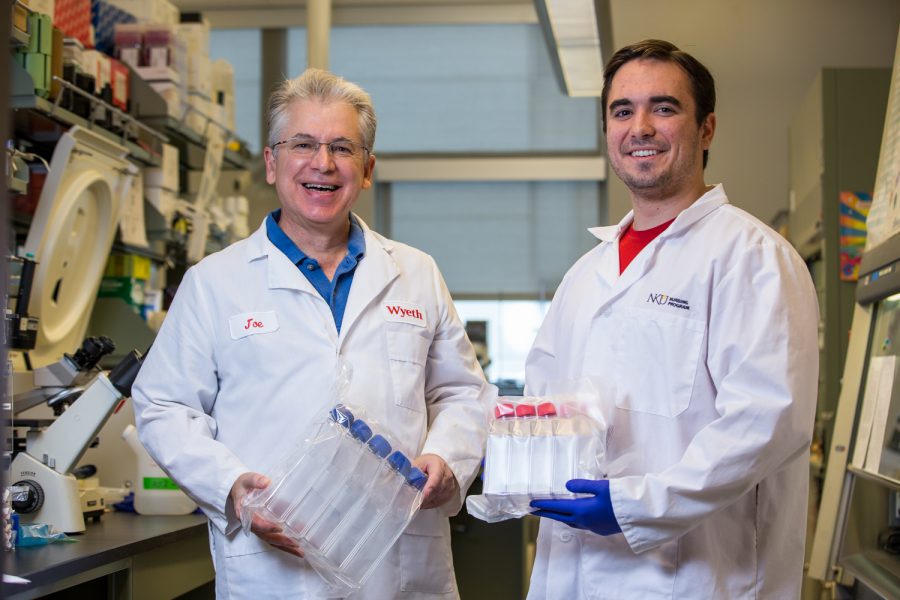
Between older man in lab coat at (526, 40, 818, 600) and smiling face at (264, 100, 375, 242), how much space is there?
1.78 ft

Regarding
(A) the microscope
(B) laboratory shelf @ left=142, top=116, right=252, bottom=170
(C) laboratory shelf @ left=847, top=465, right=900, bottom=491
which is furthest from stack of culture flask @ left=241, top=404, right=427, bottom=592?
(B) laboratory shelf @ left=142, top=116, right=252, bottom=170

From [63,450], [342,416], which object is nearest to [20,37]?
[63,450]

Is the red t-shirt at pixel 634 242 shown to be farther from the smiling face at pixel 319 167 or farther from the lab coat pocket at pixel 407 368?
the smiling face at pixel 319 167

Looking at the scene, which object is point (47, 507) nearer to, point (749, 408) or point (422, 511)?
point (422, 511)

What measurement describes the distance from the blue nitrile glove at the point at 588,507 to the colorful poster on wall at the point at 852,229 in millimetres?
2672

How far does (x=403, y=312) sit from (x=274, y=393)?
0.33m

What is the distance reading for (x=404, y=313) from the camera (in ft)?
7.14

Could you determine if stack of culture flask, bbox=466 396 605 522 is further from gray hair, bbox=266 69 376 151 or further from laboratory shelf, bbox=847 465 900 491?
laboratory shelf, bbox=847 465 900 491

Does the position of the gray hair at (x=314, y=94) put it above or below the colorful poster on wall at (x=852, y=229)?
above

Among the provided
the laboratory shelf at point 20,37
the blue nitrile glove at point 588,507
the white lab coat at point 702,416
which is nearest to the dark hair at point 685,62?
the white lab coat at point 702,416

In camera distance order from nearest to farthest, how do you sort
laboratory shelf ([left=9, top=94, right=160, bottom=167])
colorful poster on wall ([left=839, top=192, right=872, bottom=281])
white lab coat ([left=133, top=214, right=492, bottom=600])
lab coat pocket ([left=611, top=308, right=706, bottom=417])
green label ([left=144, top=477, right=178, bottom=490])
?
lab coat pocket ([left=611, top=308, right=706, bottom=417]) < white lab coat ([left=133, top=214, right=492, bottom=600]) < green label ([left=144, top=477, right=178, bottom=490]) < laboratory shelf ([left=9, top=94, right=160, bottom=167]) < colorful poster on wall ([left=839, top=192, right=872, bottom=281])

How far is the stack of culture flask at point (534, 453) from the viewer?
1.69 meters

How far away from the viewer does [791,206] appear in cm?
530

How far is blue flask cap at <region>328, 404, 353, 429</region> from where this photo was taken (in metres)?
1.86
